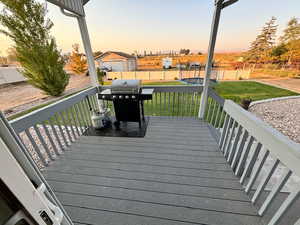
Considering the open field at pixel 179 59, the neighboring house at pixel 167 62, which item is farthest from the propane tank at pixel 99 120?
the neighboring house at pixel 167 62

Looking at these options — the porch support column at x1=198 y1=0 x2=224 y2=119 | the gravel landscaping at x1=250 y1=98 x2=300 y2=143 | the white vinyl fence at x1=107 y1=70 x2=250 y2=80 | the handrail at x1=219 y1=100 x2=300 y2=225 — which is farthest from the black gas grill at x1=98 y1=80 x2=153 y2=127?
the gravel landscaping at x1=250 y1=98 x2=300 y2=143

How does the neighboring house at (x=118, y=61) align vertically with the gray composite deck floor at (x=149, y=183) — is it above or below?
above

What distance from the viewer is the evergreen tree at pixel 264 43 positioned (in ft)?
6.63

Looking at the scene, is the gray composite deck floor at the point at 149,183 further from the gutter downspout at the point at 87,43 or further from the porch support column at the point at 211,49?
the gutter downspout at the point at 87,43

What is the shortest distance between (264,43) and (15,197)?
3.48 metres

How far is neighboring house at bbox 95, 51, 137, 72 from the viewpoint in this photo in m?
3.17

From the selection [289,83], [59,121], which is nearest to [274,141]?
[289,83]

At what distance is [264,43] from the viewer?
231cm

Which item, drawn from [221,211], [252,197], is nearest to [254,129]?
[252,197]

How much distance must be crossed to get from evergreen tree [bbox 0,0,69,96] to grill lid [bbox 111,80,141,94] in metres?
3.26

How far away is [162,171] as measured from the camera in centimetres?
174

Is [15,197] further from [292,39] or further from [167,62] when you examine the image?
[167,62]

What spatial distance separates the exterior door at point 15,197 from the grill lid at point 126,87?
2.07m

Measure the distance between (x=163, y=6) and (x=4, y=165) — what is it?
11.3ft
